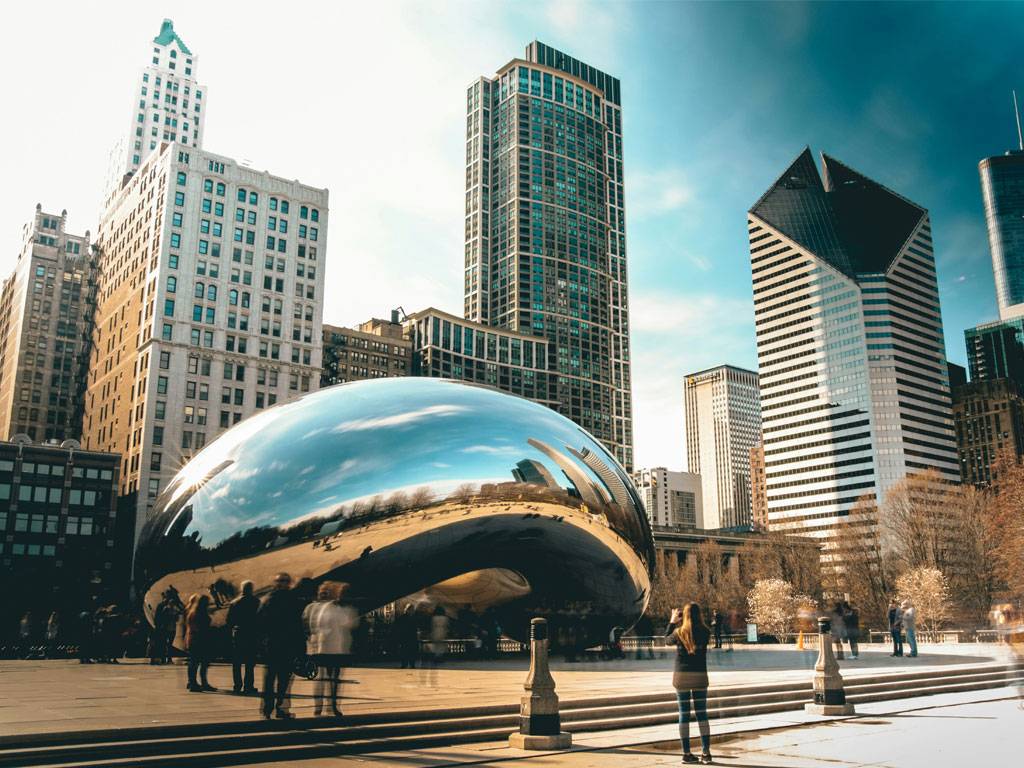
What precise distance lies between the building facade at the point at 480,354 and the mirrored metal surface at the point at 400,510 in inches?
5045

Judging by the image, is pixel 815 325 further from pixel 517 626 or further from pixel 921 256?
pixel 517 626

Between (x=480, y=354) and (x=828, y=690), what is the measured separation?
143m

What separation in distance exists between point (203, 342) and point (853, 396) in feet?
443

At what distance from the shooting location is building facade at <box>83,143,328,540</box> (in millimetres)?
93000

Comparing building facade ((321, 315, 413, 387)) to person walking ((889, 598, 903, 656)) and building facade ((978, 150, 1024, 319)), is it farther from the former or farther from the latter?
building facade ((978, 150, 1024, 319))

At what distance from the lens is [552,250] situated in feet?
605

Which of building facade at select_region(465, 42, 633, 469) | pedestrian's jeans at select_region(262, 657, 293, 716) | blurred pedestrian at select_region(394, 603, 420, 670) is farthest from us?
building facade at select_region(465, 42, 633, 469)


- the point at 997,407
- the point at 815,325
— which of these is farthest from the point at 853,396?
the point at 997,407

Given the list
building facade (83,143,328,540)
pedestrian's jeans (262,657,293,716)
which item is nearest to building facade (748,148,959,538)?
building facade (83,143,328,540)

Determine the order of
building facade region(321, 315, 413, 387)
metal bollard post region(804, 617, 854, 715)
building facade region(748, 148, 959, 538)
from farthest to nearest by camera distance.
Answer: building facade region(748, 148, 959, 538), building facade region(321, 315, 413, 387), metal bollard post region(804, 617, 854, 715)

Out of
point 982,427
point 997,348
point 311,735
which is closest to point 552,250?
point 982,427

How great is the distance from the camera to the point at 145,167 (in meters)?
108

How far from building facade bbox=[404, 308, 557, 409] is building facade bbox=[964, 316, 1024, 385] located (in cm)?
10756

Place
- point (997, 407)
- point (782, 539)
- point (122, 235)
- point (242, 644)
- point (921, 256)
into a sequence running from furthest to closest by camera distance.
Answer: point (921, 256), point (122, 235), point (997, 407), point (782, 539), point (242, 644)
